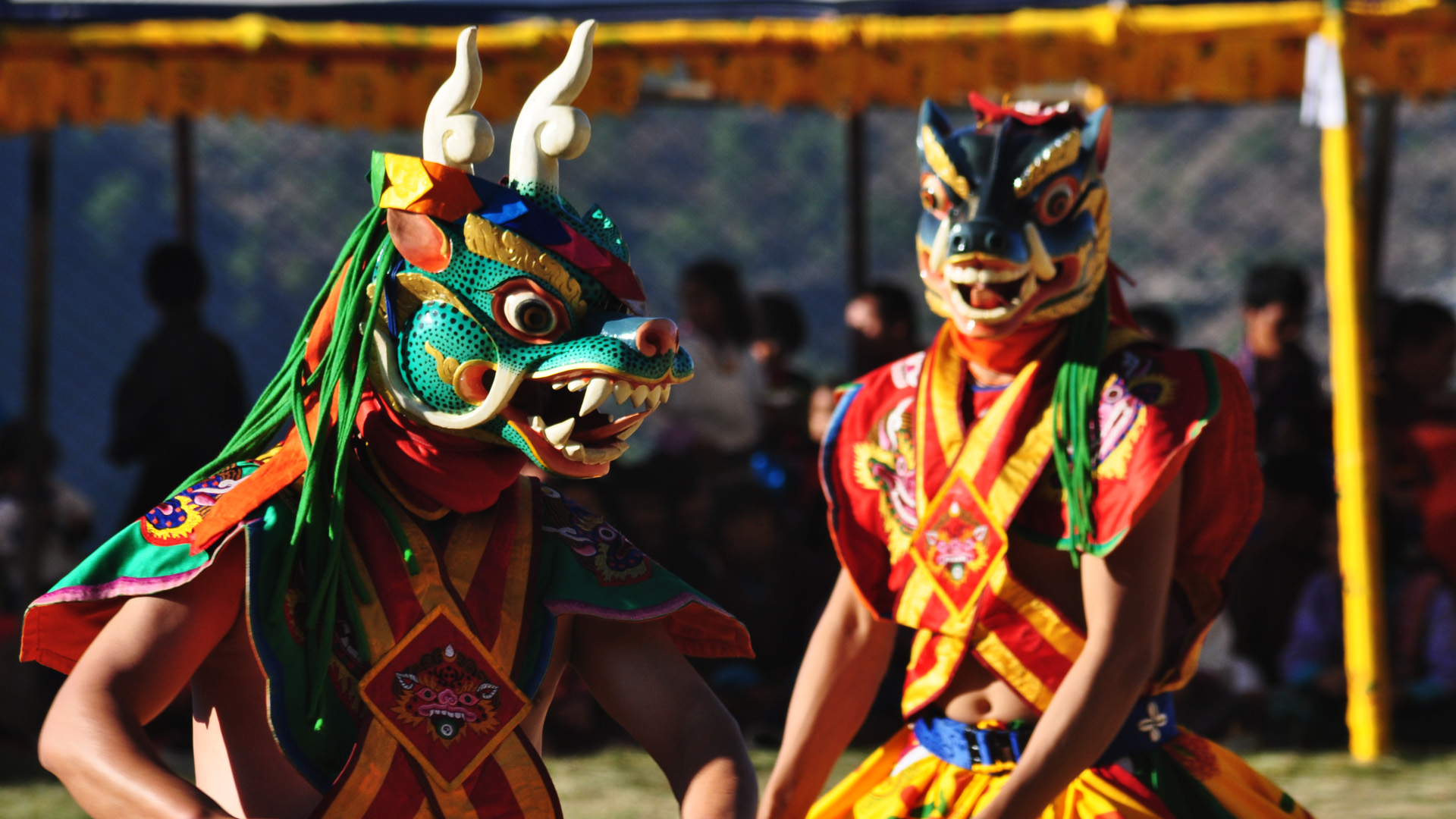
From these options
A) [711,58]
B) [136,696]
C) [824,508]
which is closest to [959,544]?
[136,696]

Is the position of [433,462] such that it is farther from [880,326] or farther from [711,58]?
[880,326]

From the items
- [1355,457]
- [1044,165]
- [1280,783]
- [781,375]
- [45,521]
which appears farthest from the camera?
[781,375]

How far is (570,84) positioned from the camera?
1.86 meters

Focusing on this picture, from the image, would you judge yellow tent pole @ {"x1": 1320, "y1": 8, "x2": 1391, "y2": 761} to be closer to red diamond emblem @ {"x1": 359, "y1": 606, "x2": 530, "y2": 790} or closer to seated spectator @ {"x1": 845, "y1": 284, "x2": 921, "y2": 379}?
seated spectator @ {"x1": 845, "y1": 284, "x2": 921, "y2": 379}

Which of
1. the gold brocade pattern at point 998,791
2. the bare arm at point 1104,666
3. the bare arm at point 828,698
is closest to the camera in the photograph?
the bare arm at point 1104,666

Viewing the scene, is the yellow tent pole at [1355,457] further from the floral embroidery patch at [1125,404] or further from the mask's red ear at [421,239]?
the mask's red ear at [421,239]

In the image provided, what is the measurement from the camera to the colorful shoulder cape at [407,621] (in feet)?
5.66

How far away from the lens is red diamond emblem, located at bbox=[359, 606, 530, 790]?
178 centimetres

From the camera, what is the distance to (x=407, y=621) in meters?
1.80

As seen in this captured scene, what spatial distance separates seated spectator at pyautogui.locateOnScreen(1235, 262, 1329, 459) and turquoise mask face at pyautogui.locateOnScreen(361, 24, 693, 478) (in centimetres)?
435

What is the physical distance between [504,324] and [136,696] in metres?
0.51

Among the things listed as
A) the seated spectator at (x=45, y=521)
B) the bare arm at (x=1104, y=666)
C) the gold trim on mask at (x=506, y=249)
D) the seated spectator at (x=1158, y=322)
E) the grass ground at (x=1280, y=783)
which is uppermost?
the gold trim on mask at (x=506, y=249)

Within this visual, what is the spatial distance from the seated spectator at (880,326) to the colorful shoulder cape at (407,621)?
404 centimetres

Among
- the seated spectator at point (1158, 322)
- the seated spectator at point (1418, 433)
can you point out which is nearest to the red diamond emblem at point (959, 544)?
the seated spectator at point (1418, 433)
